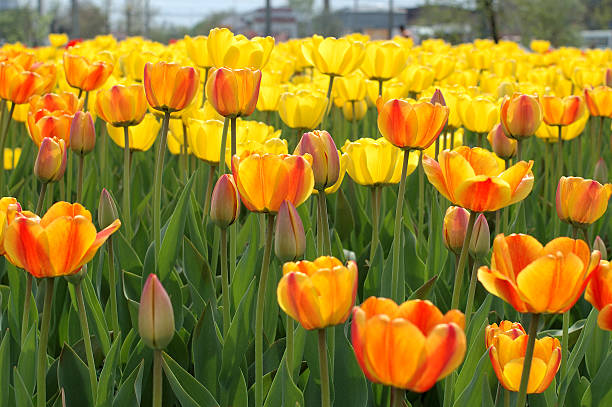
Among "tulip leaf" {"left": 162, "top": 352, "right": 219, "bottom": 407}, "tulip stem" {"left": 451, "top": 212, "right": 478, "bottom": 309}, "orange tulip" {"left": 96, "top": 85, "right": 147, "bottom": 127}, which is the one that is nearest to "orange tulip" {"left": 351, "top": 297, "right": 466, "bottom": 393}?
"tulip stem" {"left": 451, "top": 212, "right": 478, "bottom": 309}

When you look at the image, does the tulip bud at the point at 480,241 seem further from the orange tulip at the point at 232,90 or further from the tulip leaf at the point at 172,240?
the tulip leaf at the point at 172,240

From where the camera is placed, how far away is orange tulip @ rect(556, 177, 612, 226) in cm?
135

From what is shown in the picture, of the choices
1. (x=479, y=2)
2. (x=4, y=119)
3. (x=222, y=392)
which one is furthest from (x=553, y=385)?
(x=479, y=2)

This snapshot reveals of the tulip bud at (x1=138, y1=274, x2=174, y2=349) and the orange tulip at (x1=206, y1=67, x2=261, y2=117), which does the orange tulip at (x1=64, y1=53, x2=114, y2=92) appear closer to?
the orange tulip at (x1=206, y1=67, x2=261, y2=117)

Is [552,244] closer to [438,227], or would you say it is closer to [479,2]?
[438,227]

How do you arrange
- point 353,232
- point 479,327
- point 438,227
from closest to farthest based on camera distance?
1. point 479,327
2. point 438,227
3. point 353,232

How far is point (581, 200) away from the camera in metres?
1.36

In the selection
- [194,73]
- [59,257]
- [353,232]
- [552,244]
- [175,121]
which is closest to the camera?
[552,244]

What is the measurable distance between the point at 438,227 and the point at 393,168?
257 mm

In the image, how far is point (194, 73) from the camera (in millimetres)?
1642

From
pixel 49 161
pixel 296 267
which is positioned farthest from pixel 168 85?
pixel 296 267

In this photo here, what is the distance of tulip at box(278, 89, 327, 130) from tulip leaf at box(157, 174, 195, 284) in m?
0.56

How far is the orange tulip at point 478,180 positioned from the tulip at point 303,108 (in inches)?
37.5

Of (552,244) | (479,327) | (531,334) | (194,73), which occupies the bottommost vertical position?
(479,327)
